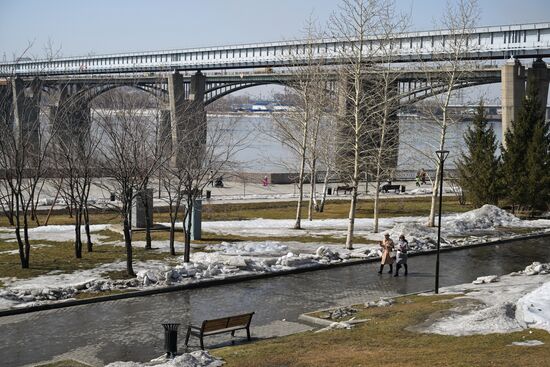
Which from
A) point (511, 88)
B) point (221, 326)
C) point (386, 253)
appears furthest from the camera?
point (511, 88)

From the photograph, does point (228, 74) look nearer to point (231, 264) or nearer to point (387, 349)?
point (231, 264)

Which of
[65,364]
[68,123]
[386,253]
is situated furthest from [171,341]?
[68,123]

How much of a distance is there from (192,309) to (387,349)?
6.31m

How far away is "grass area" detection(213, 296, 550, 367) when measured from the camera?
1198 centimetres

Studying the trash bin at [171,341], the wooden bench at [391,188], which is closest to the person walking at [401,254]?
the trash bin at [171,341]

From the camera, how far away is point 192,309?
59.1 feet

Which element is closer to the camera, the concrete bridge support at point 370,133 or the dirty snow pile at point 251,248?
the dirty snow pile at point 251,248

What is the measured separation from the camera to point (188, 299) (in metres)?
19.1

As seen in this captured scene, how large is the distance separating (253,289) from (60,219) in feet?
61.0

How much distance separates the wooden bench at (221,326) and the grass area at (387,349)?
0.60 metres

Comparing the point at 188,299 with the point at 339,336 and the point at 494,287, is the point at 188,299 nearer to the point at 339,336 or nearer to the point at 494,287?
the point at 339,336

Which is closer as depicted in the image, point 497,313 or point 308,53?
point 497,313

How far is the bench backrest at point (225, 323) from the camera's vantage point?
1455cm

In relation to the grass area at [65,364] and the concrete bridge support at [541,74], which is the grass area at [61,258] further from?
the concrete bridge support at [541,74]
